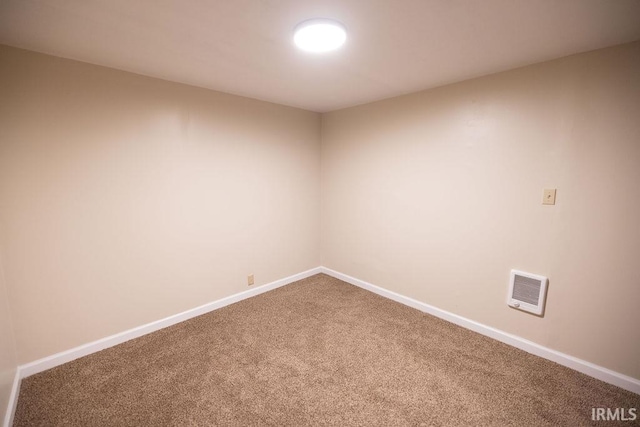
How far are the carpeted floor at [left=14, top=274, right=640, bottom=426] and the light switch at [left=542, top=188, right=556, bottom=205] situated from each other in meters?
1.21

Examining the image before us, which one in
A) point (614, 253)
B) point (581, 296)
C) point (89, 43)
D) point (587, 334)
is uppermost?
point (89, 43)

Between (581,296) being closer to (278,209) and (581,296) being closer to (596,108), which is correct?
(596,108)

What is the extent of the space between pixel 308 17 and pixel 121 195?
194cm

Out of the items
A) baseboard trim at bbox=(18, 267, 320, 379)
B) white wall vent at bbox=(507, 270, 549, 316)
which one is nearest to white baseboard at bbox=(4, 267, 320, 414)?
baseboard trim at bbox=(18, 267, 320, 379)

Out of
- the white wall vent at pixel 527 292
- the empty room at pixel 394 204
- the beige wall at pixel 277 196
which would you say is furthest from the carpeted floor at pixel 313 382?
the white wall vent at pixel 527 292

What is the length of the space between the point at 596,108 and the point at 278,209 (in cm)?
287

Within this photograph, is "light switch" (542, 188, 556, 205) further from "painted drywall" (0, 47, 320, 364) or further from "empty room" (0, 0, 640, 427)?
"painted drywall" (0, 47, 320, 364)

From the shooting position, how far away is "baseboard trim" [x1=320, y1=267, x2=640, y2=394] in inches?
70.4

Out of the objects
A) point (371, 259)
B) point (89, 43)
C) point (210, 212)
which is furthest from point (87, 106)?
point (371, 259)

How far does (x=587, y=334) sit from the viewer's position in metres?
1.90

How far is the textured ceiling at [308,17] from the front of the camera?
1.33 meters

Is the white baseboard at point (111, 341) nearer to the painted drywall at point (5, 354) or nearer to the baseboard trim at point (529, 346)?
the painted drywall at point (5, 354)

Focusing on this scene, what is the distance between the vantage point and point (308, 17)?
4.71 feet

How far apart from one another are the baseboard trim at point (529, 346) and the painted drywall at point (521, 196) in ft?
0.16
